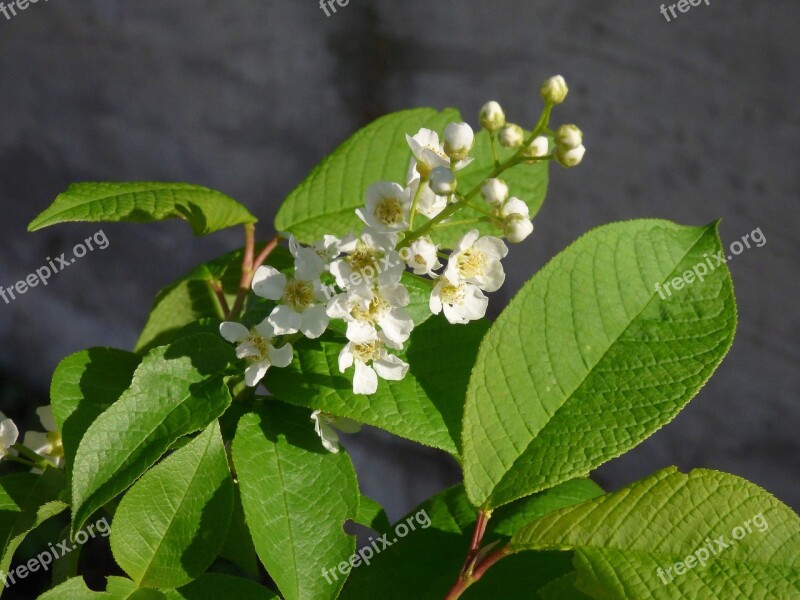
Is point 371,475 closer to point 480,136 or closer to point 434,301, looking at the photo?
point 480,136

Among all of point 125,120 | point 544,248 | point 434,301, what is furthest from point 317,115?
point 434,301

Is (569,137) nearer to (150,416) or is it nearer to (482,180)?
(482,180)

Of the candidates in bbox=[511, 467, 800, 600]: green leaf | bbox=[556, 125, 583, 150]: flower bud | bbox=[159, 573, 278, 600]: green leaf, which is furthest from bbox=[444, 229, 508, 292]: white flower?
bbox=[159, 573, 278, 600]: green leaf

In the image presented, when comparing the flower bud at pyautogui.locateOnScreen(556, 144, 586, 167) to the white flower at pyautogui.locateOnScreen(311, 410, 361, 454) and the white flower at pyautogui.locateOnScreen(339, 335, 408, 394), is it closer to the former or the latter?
the white flower at pyautogui.locateOnScreen(339, 335, 408, 394)

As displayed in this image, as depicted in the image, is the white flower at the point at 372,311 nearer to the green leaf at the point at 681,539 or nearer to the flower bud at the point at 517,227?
the flower bud at the point at 517,227

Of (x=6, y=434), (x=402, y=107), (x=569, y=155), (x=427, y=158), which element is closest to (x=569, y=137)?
(x=569, y=155)
